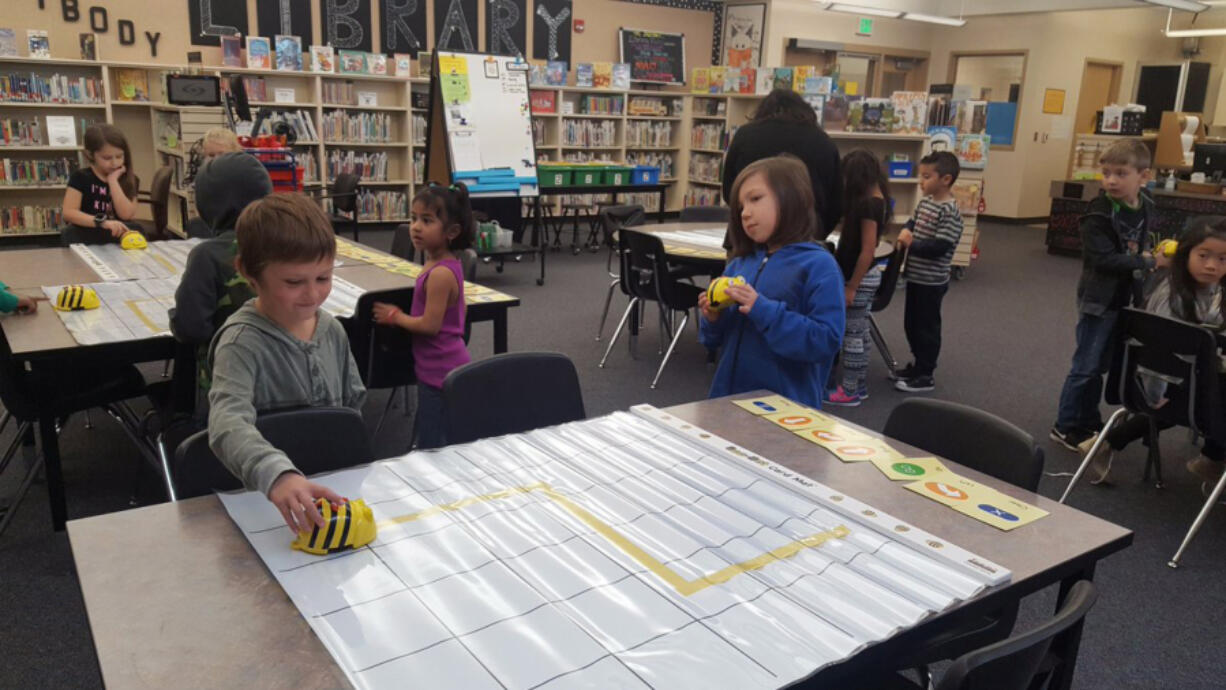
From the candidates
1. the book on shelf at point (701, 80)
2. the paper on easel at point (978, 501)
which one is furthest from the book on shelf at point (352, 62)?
the paper on easel at point (978, 501)

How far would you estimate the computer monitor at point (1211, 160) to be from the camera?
823 cm

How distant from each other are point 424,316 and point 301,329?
40.5 inches

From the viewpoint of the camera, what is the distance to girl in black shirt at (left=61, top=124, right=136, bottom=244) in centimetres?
435

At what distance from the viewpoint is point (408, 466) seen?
1.58 meters

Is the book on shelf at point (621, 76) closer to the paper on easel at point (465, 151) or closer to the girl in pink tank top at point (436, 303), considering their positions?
the paper on easel at point (465, 151)

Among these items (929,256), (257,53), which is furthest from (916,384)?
Answer: (257,53)

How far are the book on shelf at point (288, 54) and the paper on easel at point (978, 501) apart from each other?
324 inches

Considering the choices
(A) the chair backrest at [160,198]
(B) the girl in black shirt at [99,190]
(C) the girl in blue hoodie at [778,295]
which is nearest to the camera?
(C) the girl in blue hoodie at [778,295]

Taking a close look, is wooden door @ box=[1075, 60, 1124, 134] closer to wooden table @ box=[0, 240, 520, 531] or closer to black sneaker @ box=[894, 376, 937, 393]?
black sneaker @ box=[894, 376, 937, 393]

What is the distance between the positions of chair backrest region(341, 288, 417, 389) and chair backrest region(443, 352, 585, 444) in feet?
3.14

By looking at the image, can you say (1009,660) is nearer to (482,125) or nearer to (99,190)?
(99,190)

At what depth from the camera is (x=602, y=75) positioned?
10086 millimetres

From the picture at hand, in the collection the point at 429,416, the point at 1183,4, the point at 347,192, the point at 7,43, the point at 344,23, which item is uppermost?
the point at 1183,4

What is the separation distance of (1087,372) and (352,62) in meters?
7.43
